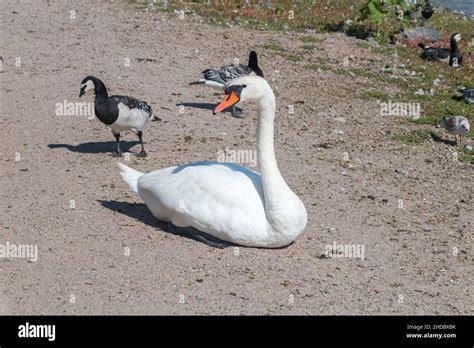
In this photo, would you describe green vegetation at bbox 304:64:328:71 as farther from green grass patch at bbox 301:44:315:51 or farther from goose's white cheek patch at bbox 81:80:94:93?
goose's white cheek patch at bbox 81:80:94:93

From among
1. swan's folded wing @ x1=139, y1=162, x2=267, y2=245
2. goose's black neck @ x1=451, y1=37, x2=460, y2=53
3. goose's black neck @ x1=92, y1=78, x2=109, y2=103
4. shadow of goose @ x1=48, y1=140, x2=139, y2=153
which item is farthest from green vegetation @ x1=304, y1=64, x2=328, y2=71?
swan's folded wing @ x1=139, y1=162, x2=267, y2=245

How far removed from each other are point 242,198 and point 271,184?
37 centimetres

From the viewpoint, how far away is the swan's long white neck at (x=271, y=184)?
8.32 m

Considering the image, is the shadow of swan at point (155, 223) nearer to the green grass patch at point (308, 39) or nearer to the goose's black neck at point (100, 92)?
the goose's black neck at point (100, 92)

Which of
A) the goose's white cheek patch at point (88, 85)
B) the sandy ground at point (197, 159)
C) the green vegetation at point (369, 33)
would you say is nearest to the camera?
the sandy ground at point (197, 159)

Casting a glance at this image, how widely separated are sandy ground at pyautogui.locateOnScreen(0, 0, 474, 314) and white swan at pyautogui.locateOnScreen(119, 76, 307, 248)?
0.95 feet

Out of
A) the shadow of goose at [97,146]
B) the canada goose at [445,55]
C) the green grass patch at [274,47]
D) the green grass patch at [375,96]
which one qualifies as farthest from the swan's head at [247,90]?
the canada goose at [445,55]

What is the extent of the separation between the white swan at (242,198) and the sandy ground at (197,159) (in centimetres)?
29

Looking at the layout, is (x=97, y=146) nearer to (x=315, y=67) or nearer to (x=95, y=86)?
(x=95, y=86)

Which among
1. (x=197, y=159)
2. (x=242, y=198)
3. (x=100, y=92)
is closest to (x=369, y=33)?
(x=197, y=159)

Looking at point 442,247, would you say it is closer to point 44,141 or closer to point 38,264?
point 38,264

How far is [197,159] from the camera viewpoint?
11820mm

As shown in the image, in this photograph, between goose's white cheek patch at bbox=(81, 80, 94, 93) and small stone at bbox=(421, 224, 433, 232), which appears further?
goose's white cheek patch at bbox=(81, 80, 94, 93)

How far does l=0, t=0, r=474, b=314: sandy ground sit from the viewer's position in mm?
7707
